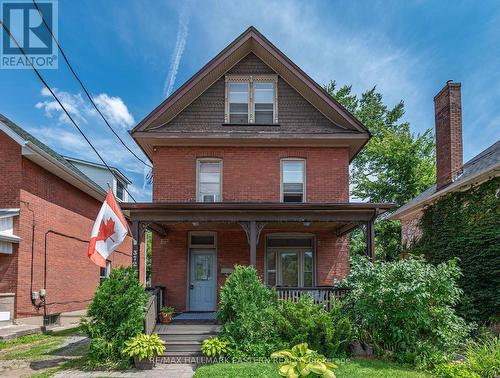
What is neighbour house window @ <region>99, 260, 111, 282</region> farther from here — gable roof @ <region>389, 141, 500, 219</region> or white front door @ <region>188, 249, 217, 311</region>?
gable roof @ <region>389, 141, 500, 219</region>

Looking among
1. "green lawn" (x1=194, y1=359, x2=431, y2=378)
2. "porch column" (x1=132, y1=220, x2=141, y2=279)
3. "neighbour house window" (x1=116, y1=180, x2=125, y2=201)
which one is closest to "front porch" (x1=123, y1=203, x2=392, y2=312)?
"porch column" (x1=132, y1=220, x2=141, y2=279)

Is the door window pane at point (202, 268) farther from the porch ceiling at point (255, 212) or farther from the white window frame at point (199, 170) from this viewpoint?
the porch ceiling at point (255, 212)

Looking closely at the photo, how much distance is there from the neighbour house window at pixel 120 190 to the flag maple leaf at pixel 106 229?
13.7 metres

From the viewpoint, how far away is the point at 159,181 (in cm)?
1305

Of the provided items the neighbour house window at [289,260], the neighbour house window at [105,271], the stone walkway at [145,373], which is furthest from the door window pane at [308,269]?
the neighbour house window at [105,271]

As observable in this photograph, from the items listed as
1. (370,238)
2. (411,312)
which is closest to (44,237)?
(370,238)

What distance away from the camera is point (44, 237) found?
1418 cm

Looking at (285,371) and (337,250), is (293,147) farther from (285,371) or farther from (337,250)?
(285,371)

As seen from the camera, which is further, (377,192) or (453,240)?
(377,192)

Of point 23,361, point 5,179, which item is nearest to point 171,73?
point 5,179

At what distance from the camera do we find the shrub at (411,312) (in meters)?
8.15

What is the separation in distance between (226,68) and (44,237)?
28.6ft

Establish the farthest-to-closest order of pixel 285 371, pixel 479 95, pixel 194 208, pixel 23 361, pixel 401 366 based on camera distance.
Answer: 1. pixel 479 95
2. pixel 194 208
3. pixel 23 361
4. pixel 401 366
5. pixel 285 371

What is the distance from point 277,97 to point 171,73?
221 inches
